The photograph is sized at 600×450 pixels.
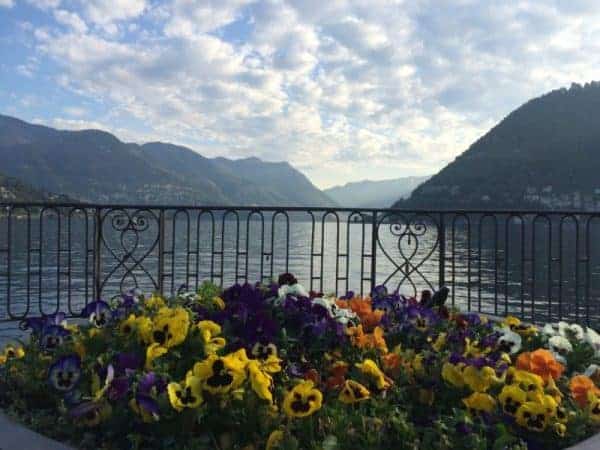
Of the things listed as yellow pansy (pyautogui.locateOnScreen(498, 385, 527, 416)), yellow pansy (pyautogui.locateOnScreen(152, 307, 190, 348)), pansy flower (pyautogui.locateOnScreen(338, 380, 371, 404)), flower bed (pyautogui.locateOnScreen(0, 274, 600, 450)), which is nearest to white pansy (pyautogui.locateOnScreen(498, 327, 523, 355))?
→ flower bed (pyautogui.locateOnScreen(0, 274, 600, 450))

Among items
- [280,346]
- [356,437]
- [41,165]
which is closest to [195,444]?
[356,437]

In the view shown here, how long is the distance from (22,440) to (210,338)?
0.79 metres

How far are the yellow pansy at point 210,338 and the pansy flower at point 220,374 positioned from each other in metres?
0.28

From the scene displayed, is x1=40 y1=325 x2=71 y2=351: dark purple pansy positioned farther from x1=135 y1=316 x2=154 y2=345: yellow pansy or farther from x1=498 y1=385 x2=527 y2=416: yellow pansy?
x1=498 y1=385 x2=527 y2=416: yellow pansy

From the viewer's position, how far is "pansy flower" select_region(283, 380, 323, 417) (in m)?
1.87

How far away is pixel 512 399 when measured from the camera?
2037mm

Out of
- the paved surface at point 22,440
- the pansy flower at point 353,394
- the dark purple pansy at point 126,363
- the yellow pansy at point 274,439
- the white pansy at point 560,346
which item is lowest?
the paved surface at point 22,440

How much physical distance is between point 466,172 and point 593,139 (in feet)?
48.9

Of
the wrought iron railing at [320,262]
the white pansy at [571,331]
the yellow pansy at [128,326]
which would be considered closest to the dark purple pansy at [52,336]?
the yellow pansy at [128,326]

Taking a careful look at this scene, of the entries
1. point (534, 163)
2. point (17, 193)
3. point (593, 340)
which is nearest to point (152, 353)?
point (593, 340)

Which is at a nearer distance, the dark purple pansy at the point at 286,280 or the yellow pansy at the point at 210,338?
the yellow pansy at the point at 210,338

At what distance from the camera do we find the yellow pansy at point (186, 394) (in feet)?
5.91

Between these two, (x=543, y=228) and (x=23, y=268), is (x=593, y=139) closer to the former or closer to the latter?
(x=543, y=228)

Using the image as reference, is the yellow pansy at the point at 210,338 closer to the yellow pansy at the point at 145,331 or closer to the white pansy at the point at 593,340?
the yellow pansy at the point at 145,331
